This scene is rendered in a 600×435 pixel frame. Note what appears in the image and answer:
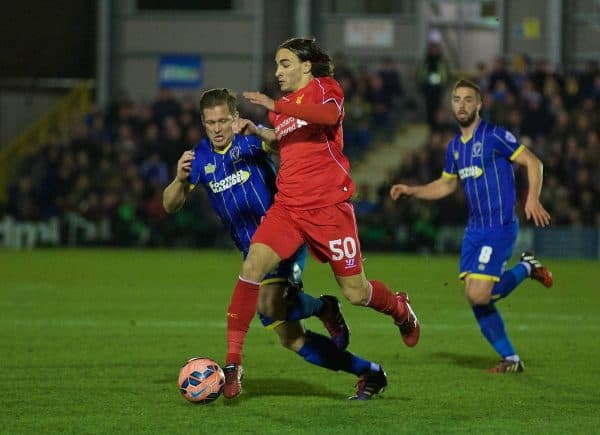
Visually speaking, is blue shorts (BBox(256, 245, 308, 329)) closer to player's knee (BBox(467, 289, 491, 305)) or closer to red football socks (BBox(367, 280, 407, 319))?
red football socks (BBox(367, 280, 407, 319))

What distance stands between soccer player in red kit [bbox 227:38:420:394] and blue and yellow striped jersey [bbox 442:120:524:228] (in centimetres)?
209

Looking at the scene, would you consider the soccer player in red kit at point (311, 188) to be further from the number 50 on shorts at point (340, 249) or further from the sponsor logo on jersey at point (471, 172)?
the sponsor logo on jersey at point (471, 172)

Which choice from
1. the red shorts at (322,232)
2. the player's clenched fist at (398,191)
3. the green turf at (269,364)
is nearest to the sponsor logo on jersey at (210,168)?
the red shorts at (322,232)

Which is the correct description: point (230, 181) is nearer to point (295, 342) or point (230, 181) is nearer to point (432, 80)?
point (295, 342)

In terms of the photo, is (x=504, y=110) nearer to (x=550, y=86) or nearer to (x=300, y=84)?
(x=550, y=86)

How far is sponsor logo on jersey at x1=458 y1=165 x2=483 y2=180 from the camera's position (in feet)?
30.5

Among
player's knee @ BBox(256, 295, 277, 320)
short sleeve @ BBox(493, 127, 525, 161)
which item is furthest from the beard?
player's knee @ BBox(256, 295, 277, 320)

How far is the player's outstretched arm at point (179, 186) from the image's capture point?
24.4 ft

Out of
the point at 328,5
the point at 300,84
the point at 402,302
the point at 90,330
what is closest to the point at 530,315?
the point at 90,330

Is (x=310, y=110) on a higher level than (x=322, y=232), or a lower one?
higher

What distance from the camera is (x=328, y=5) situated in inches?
1230

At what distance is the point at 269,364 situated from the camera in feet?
30.6

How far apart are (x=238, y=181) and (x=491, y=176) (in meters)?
2.40

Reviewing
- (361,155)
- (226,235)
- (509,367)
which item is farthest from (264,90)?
(509,367)
